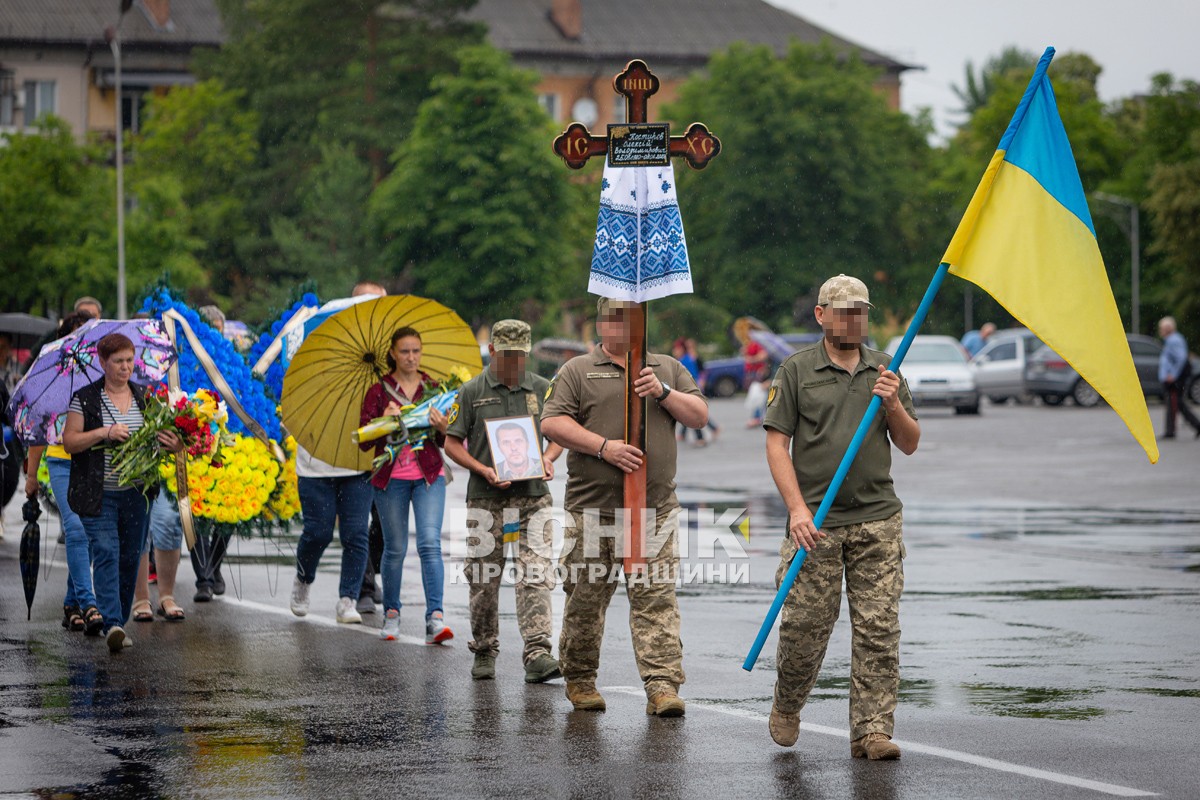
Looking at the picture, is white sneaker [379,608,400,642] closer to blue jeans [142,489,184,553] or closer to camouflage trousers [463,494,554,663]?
camouflage trousers [463,494,554,663]

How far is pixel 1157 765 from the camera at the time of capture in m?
7.43

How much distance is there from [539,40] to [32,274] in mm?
42469

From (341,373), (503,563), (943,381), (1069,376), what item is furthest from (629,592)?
(1069,376)

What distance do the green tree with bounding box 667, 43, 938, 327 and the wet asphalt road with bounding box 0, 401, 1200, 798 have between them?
61.2 m

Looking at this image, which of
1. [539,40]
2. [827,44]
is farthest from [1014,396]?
[539,40]

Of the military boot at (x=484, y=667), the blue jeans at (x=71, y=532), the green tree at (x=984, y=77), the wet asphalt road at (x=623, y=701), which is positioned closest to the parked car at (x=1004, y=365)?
the wet asphalt road at (x=623, y=701)

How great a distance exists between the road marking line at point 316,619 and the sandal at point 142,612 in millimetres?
801

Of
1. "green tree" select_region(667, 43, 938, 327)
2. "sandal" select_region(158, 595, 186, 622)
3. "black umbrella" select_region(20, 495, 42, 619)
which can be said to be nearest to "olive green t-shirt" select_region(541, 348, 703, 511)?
"sandal" select_region(158, 595, 186, 622)

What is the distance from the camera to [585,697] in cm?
884

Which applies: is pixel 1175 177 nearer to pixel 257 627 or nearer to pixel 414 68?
pixel 414 68

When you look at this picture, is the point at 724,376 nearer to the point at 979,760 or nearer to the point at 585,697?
the point at 585,697

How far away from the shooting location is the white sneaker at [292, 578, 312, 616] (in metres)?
12.2

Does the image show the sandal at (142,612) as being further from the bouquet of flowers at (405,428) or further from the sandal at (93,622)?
the bouquet of flowers at (405,428)

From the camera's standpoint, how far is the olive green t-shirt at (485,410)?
1002cm
